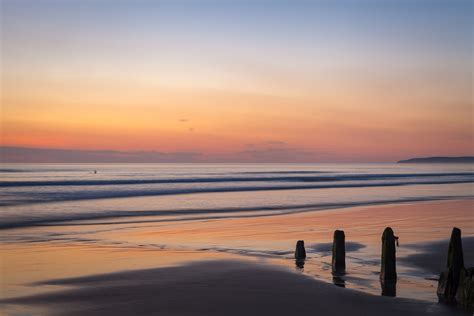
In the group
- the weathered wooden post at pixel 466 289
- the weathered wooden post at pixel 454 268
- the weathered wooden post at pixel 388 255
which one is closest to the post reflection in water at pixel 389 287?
the weathered wooden post at pixel 388 255

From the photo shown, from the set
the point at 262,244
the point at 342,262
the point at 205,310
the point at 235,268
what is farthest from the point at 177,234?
the point at 205,310

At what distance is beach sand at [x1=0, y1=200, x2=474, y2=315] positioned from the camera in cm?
985

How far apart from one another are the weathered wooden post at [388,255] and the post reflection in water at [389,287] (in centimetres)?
10

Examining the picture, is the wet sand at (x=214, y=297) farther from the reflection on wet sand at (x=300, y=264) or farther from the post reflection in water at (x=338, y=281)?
the reflection on wet sand at (x=300, y=264)

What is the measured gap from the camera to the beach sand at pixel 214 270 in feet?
32.3

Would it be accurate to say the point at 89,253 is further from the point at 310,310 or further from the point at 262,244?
the point at 310,310

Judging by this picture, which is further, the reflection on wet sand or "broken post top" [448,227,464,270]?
the reflection on wet sand

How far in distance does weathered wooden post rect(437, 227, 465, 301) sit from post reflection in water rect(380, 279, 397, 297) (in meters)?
0.85

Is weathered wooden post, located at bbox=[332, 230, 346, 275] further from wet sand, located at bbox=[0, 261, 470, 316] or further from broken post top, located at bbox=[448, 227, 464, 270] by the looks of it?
broken post top, located at bbox=[448, 227, 464, 270]

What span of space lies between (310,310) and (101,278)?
4.89 metres

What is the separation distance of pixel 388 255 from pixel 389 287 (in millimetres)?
666

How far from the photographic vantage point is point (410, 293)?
1054cm

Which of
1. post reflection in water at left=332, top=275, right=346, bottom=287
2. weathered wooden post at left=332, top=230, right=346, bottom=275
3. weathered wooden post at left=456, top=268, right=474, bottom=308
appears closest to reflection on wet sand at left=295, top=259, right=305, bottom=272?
weathered wooden post at left=332, top=230, right=346, bottom=275

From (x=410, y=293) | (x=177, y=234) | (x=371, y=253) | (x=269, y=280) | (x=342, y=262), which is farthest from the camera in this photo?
(x=177, y=234)
